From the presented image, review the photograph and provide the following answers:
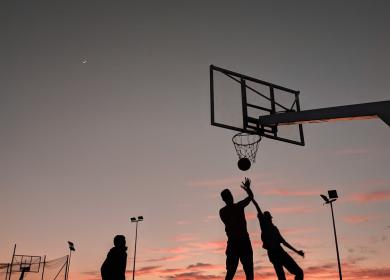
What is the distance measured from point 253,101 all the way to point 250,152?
151 cm

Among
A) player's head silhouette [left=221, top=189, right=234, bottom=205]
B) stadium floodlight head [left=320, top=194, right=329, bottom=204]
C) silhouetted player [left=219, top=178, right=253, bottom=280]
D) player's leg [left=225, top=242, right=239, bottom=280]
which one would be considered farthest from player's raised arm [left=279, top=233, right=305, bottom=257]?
stadium floodlight head [left=320, top=194, right=329, bottom=204]

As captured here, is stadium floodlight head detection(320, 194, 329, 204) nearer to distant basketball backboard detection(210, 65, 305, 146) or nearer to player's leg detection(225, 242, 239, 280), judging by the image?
distant basketball backboard detection(210, 65, 305, 146)

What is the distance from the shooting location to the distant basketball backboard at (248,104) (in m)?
10.9

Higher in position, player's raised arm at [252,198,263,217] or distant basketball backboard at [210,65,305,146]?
distant basketball backboard at [210,65,305,146]

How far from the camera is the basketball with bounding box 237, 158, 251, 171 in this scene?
11.1 meters

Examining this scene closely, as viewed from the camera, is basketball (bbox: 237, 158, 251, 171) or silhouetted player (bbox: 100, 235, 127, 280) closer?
silhouetted player (bbox: 100, 235, 127, 280)

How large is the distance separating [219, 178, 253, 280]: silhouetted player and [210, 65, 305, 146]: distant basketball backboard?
12.0 ft

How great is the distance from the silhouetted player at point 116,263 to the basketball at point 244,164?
16.3 feet

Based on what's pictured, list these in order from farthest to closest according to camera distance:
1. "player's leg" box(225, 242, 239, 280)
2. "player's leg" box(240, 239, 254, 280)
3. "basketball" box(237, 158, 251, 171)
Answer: "basketball" box(237, 158, 251, 171)
"player's leg" box(225, 242, 239, 280)
"player's leg" box(240, 239, 254, 280)

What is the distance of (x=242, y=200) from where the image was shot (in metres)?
7.33

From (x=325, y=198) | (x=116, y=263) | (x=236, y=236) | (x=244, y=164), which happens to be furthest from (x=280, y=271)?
(x=325, y=198)

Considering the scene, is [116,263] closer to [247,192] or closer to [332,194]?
[247,192]

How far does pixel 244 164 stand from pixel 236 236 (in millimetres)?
4219

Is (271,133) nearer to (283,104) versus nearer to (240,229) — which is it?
(283,104)
